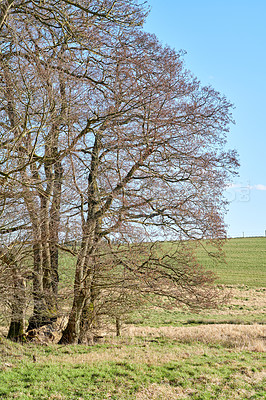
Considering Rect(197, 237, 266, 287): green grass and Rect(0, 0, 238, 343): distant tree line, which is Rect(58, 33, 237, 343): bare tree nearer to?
Rect(0, 0, 238, 343): distant tree line

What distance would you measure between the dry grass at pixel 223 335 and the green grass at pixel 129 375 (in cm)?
212

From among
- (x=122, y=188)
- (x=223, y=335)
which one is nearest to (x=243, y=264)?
(x=223, y=335)

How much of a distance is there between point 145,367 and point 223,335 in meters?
6.33

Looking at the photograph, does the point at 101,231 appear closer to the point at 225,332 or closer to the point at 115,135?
the point at 115,135

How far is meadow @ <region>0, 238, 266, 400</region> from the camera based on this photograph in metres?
8.12

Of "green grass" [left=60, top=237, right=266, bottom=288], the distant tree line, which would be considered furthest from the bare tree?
"green grass" [left=60, top=237, right=266, bottom=288]

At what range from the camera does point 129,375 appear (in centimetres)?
889

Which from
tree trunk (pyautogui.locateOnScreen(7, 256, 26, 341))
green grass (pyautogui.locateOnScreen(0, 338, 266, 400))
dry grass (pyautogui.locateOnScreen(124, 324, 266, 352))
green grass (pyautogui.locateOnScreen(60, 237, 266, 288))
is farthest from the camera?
green grass (pyautogui.locateOnScreen(60, 237, 266, 288))

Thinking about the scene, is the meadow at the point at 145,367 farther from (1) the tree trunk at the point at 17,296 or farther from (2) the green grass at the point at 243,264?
(2) the green grass at the point at 243,264

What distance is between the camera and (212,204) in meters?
12.3

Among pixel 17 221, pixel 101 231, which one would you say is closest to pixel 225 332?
pixel 101 231

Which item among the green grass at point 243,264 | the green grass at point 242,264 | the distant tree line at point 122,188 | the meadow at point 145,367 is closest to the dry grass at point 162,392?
the meadow at point 145,367

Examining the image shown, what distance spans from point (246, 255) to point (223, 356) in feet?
130

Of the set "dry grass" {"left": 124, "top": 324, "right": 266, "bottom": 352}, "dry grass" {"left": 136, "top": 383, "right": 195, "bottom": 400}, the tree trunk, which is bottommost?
"dry grass" {"left": 124, "top": 324, "right": 266, "bottom": 352}
